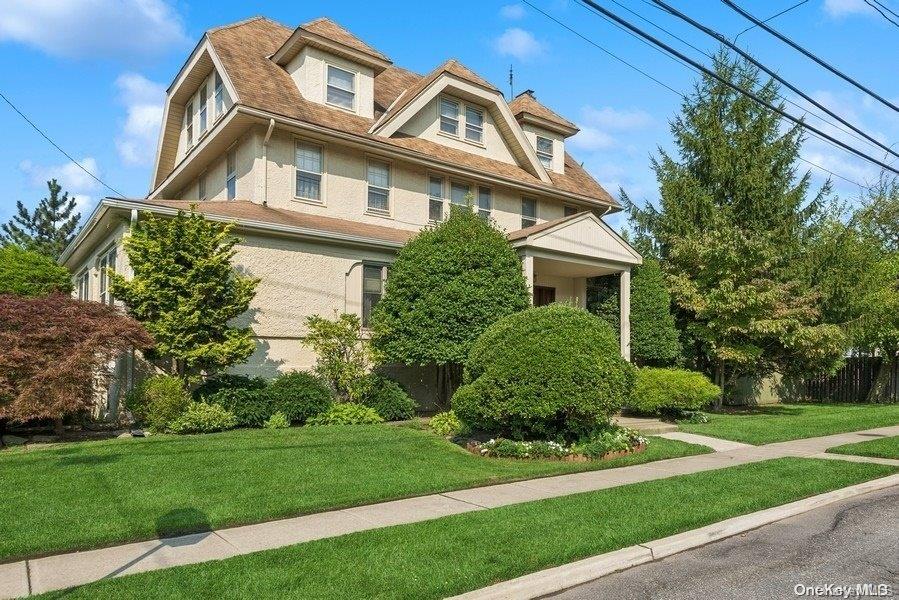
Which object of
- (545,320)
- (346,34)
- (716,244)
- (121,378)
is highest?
(346,34)

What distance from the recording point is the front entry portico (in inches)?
632

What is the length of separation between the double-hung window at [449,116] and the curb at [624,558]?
14.5 meters

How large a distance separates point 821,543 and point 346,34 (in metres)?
16.8

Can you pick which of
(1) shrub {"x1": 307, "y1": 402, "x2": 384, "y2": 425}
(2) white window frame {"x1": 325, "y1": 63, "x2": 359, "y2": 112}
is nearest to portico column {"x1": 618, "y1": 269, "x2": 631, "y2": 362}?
(1) shrub {"x1": 307, "y1": 402, "x2": 384, "y2": 425}

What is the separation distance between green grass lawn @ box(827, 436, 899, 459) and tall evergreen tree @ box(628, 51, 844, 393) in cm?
559

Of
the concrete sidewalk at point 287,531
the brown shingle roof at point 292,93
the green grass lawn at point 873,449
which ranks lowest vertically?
the concrete sidewalk at point 287,531

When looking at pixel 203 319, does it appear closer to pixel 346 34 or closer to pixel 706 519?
pixel 706 519

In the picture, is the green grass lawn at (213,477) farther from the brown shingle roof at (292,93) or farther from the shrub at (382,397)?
the brown shingle roof at (292,93)

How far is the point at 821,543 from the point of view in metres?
6.04

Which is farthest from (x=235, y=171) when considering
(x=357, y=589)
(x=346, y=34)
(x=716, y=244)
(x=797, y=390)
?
(x=797, y=390)

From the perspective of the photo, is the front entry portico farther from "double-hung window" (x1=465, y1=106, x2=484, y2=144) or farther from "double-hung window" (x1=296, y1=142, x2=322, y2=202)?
"double-hung window" (x1=296, y1=142, x2=322, y2=202)

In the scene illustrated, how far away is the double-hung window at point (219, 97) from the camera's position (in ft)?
56.3

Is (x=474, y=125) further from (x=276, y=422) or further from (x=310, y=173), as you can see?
(x=276, y=422)

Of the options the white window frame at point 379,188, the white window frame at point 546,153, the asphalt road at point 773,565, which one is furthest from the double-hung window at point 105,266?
the white window frame at point 546,153
